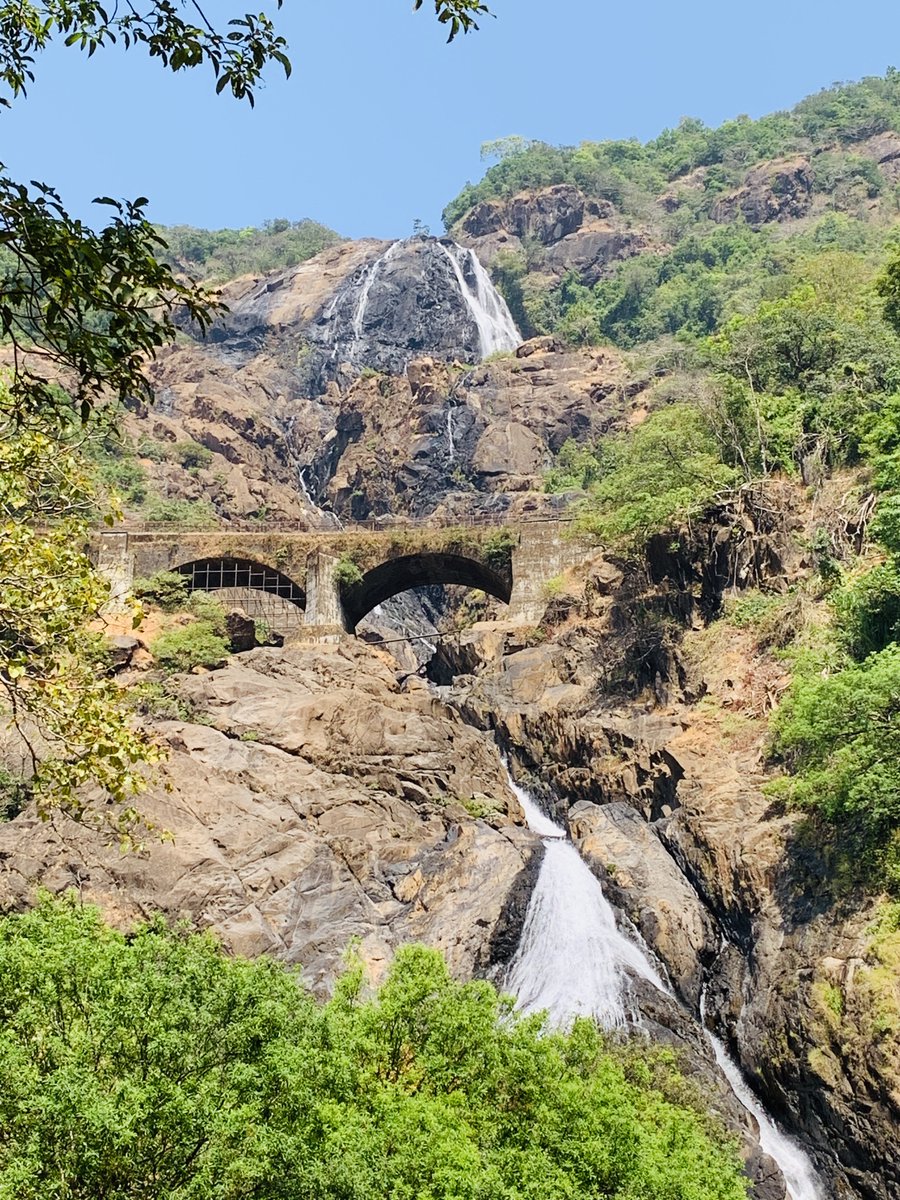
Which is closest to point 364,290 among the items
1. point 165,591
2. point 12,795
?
point 165,591

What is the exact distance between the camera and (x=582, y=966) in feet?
73.6

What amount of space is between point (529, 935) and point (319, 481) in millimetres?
54113

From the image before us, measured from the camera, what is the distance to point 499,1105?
1406cm

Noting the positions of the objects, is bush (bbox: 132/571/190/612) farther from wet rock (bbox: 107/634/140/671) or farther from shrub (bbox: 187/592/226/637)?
wet rock (bbox: 107/634/140/671)

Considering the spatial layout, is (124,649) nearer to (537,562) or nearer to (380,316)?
(537,562)

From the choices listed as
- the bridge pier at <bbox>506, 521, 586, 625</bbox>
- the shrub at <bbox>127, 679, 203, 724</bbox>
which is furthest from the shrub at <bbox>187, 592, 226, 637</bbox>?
the bridge pier at <bbox>506, 521, 586, 625</bbox>

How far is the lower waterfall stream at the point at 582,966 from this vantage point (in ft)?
66.0

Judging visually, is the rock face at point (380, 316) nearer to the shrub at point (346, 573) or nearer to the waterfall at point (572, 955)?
the shrub at point (346, 573)

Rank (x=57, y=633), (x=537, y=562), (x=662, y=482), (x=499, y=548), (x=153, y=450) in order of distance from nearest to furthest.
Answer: (x=57, y=633) → (x=662, y=482) → (x=537, y=562) → (x=499, y=548) → (x=153, y=450)

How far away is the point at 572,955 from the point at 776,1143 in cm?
522

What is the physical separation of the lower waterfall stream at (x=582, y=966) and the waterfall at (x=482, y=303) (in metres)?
63.7

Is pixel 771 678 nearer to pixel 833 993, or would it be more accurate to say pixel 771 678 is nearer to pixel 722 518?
pixel 722 518

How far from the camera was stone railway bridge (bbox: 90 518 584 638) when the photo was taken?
4206 centimetres

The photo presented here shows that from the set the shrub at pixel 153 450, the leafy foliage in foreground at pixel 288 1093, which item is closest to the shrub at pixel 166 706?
the leafy foliage in foreground at pixel 288 1093
